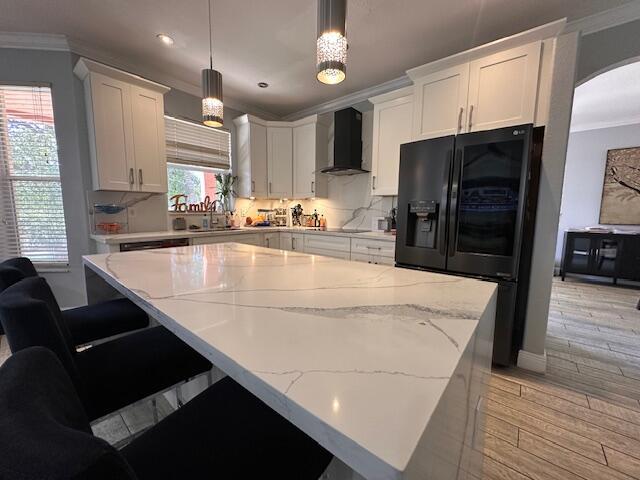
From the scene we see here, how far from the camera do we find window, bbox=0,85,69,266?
8.95 ft

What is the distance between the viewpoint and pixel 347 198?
4.03 m

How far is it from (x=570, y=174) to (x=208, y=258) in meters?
6.55

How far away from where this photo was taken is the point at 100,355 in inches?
42.9

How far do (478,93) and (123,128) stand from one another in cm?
330

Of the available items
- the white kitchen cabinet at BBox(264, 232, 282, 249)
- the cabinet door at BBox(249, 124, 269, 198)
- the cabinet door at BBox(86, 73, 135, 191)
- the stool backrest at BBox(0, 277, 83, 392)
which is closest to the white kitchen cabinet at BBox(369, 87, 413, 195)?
the white kitchen cabinet at BBox(264, 232, 282, 249)

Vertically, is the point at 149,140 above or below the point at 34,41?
below

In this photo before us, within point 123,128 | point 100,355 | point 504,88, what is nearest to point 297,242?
point 123,128

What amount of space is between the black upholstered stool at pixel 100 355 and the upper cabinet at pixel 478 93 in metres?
2.50

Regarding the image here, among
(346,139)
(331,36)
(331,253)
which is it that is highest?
(346,139)

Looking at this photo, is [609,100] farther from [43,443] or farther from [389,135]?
[43,443]

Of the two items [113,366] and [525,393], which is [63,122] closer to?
[113,366]

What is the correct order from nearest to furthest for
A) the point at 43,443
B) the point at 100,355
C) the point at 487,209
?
the point at 43,443, the point at 100,355, the point at 487,209

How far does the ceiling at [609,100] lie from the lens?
3363 millimetres

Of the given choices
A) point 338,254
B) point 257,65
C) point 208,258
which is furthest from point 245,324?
point 257,65
